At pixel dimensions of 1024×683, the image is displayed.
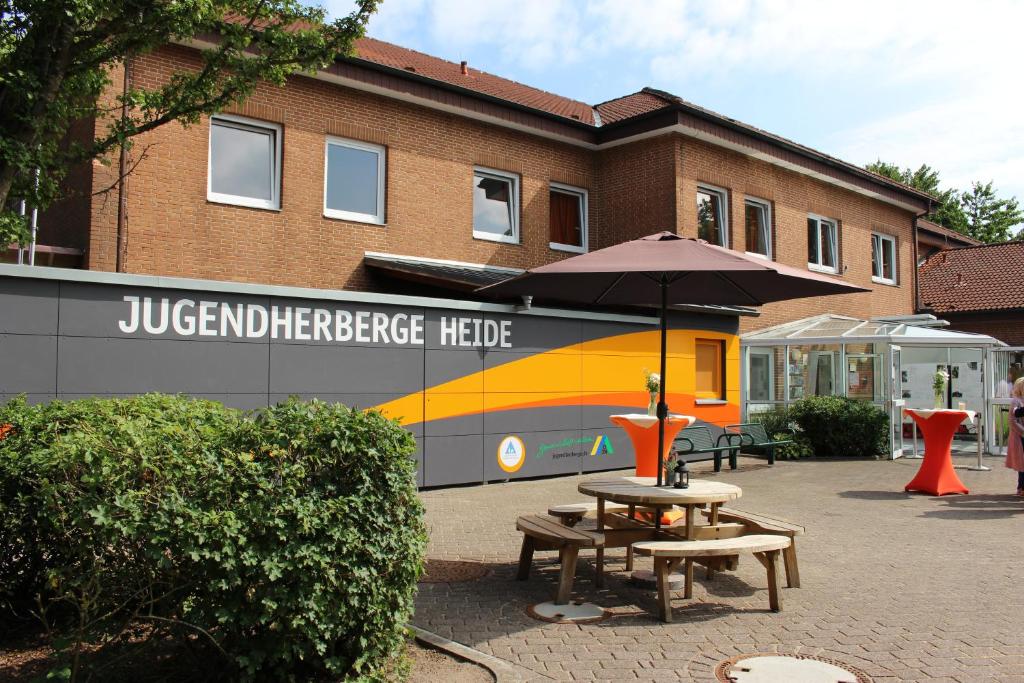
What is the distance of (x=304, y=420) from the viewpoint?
4113 millimetres

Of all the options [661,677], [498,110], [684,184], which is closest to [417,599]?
[661,677]

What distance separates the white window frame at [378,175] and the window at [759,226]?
9017 mm

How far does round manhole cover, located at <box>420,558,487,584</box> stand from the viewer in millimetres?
6355

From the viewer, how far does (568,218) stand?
17578 millimetres

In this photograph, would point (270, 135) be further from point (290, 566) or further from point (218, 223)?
point (290, 566)

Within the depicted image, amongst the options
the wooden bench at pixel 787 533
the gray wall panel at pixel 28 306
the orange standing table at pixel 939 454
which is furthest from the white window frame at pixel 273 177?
the orange standing table at pixel 939 454

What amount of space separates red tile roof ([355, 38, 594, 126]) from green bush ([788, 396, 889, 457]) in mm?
7962

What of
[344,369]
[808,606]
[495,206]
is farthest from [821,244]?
[808,606]

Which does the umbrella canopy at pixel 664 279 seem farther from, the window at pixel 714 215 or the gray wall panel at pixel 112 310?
the window at pixel 714 215

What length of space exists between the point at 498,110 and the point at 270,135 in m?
4.51

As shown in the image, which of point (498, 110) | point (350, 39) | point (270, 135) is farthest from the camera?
point (498, 110)

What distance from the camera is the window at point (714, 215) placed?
1791cm

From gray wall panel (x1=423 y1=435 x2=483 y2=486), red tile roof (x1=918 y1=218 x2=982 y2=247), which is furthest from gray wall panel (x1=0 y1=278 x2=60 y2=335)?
red tile roof (x1=918 y1=218 x2=982 y2=247)

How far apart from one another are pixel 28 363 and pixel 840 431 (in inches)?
555
